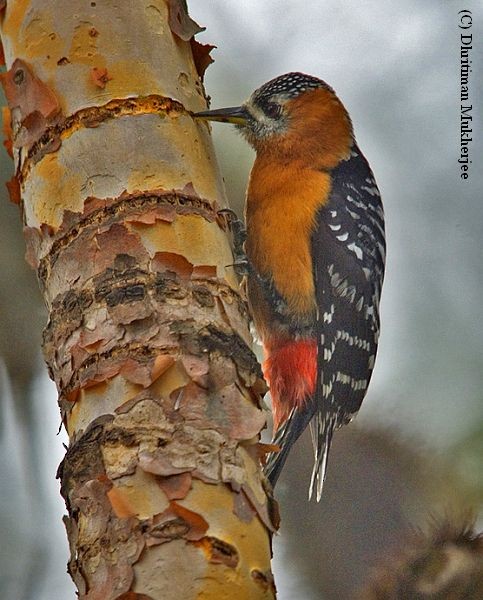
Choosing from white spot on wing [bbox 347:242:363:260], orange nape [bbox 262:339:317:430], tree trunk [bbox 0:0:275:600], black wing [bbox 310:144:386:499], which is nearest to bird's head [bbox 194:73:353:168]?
black wing [bbox 310:144:386:499]

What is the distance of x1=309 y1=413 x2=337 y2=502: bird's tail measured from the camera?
309 centimetres

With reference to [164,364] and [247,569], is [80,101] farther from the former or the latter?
[247,569]

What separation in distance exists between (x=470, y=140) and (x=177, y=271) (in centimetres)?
326

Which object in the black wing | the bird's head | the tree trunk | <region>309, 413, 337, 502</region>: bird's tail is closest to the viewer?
the tree trunk

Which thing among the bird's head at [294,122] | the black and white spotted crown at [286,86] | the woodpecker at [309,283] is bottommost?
the woodpecker at [309,283]

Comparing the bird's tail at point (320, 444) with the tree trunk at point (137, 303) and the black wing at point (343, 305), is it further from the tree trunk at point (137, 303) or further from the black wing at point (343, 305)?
the tree trunk at point (137, 303)

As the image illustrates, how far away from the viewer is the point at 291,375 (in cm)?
327

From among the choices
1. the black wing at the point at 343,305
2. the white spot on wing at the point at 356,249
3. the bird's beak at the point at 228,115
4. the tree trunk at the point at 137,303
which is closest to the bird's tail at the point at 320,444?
the black wing at the point at 343,305

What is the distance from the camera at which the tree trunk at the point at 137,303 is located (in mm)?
1462

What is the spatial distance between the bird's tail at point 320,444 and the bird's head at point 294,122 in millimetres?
911

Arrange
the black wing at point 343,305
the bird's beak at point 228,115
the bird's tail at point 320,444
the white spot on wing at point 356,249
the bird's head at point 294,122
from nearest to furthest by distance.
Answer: the bird's beak at point 228,115
the bird's tail at point 320,444
the black wing at point 343,305
the white spot on wing at point 356,249
the bird's head at point 294,122

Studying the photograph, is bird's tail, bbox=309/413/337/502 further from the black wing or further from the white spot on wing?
the white spot on wing

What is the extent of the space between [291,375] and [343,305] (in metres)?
0.30

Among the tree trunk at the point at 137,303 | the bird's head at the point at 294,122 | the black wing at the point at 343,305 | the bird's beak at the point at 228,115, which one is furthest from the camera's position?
the bird's head at the point at 294,122
